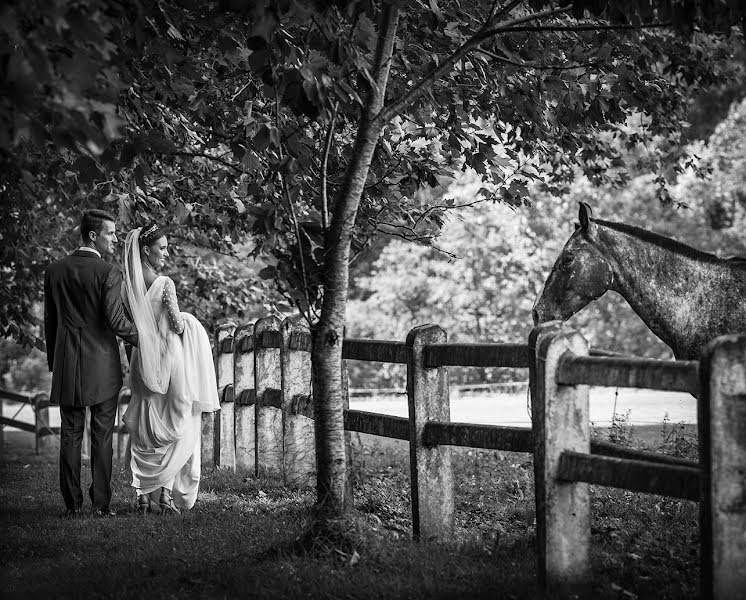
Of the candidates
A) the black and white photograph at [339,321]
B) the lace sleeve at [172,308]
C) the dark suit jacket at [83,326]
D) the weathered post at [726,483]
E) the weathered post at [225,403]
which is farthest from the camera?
the weathered post at [225,403]

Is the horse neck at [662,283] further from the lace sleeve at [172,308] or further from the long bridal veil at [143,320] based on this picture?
the long bridal veil at [143,320]

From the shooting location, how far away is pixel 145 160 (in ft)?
20.1

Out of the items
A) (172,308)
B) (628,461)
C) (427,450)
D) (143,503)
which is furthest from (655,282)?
(143,503)

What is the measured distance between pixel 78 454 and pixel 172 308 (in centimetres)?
135

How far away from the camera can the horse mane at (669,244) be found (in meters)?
6.58

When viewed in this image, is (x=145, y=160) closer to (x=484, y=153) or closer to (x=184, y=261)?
(x=484, y=153)

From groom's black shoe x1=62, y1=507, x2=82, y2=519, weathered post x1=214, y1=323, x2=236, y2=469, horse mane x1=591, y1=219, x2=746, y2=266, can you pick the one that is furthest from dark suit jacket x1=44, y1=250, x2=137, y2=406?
horse mane x1=591, y1=219, x2=746, y2=266

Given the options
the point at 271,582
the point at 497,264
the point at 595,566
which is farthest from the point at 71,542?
the point at 497,264

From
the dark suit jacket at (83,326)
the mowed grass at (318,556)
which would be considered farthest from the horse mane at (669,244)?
the dark suit jacket at (83,326)

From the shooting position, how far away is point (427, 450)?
5812 millimetres

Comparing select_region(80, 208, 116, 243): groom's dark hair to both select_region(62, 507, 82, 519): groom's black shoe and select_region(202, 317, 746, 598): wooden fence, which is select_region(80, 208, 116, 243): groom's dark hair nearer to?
select_region(62, 507, 82, 519): groom's black shoe

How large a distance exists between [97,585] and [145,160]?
2.69m

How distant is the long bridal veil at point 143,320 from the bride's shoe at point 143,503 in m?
0.85

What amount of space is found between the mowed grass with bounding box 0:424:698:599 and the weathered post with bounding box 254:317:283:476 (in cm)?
59
